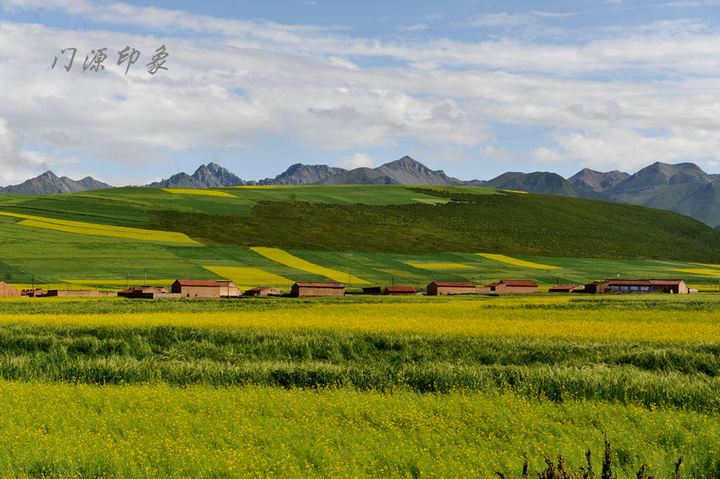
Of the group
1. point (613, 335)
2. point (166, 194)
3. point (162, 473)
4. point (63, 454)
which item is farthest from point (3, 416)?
point (166, 194)

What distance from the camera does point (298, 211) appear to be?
184250mm

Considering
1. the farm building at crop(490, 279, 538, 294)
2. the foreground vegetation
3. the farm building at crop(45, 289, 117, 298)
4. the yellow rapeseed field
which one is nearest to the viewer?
the foreground vegetation

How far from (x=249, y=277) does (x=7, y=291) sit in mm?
37997

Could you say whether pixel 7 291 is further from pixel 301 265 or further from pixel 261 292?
pixel 301 265

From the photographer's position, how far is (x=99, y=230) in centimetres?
13050

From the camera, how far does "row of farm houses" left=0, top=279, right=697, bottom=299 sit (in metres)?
→ 80.4

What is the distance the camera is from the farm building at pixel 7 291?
3078 inches

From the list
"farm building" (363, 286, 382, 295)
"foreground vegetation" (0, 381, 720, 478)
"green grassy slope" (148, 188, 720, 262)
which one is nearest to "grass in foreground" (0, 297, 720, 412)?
"foreground vegetation" (0, 381, 720, 478)

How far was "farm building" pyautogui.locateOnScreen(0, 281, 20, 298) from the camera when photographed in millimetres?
78188

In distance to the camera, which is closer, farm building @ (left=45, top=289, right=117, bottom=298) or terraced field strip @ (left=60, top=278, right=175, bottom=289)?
farm building @ (left=45, top=289, right=117, bottom=298)

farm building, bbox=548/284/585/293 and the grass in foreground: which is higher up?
the grass in foreground

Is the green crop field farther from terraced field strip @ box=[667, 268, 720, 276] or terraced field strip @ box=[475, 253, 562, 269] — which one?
terraced field strip @ box=[667, 268, 720, 276]

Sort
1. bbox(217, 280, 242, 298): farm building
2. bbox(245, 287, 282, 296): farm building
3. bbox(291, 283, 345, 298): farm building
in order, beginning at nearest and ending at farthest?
1. bbox(291, 283, 345, 298): farm building
2. bbox(245, 287, 282, 296): farm building
3. bbox(217, 280, 242, 298): farm building

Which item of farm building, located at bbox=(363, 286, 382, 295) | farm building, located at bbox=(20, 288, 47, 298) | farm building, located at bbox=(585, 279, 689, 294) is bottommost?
farm building, located at bbox=(20, 288, 47, 298)
